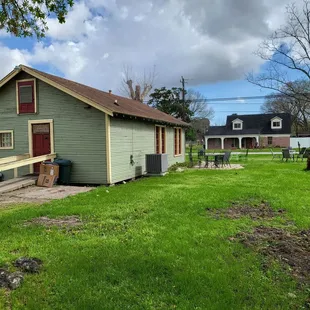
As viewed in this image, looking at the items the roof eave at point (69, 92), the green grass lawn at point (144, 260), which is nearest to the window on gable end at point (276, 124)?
the roof eave at point (69, 92)

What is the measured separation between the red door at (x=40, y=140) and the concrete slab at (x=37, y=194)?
1820mm

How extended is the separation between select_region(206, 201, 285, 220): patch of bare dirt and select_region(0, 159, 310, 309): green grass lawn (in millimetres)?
236

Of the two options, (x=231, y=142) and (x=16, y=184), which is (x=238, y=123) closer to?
(x=231, y=142)

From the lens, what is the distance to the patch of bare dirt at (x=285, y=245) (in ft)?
13.3

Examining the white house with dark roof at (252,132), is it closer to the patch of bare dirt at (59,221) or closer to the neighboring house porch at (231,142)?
the neighboring house porch at (231,142)

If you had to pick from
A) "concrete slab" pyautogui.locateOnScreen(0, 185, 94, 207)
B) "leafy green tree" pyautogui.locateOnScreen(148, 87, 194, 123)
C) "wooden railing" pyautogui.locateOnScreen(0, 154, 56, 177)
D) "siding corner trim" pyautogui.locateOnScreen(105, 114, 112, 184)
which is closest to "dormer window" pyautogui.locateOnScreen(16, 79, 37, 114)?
"wooden railing" pyautogui.locateOnScreen(0, 154, 56, 177)

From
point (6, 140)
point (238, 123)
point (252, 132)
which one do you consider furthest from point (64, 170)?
point (238, 123)

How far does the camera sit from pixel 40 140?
476 inches

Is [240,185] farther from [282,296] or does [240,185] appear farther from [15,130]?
[15,130]

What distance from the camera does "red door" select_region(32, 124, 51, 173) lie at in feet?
39.2

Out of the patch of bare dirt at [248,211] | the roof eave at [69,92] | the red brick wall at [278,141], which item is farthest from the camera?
the red brick wall at [278,141]

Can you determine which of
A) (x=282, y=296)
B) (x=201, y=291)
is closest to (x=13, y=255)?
(x=201, y=291)

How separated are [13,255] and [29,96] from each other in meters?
9.07

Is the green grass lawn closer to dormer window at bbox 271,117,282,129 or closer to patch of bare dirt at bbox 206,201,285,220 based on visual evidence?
patch of bare dirt at bbox 206,201,285,220
